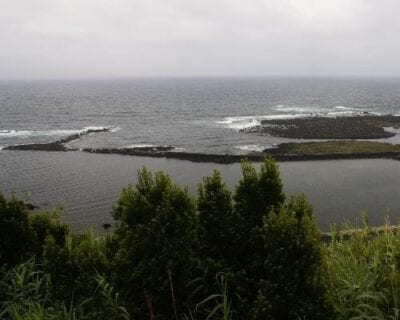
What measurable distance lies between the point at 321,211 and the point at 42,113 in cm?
8990

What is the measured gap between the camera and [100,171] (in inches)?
2021

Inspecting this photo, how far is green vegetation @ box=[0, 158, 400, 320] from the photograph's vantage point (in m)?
7.66

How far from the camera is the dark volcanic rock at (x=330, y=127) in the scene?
7074cm

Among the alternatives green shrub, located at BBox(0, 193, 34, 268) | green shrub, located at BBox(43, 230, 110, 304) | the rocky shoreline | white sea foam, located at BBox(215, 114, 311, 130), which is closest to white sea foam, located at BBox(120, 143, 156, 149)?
the rocky shoreline

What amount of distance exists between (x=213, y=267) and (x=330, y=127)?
2894 inches

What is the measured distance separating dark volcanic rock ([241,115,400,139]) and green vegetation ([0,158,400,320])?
62.2m

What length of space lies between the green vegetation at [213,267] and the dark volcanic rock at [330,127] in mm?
62211

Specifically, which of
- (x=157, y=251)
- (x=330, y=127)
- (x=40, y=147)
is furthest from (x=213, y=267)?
(x=330, y=127)

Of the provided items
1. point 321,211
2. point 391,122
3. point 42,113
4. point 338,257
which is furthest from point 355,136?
point 42,113

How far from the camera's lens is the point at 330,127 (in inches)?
3066

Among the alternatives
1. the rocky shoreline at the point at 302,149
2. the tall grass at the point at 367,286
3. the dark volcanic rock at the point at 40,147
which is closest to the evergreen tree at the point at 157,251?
the tall grass at the point at 367,286

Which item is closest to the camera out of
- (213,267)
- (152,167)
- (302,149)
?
(213,267)

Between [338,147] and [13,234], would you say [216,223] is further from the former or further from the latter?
[338,147]

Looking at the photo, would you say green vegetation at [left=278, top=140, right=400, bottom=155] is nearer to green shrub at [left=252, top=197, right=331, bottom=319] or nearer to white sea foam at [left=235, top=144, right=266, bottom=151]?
white sea foam at [left=235, top=144, right=266, bottom=151]
